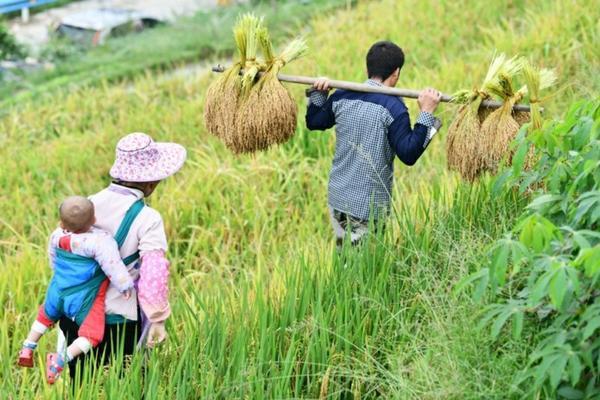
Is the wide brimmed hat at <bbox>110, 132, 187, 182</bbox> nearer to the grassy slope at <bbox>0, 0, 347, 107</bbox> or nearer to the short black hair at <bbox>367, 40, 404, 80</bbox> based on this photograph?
the short black hair at <bbox>367, 40, 404, 80</bbox>

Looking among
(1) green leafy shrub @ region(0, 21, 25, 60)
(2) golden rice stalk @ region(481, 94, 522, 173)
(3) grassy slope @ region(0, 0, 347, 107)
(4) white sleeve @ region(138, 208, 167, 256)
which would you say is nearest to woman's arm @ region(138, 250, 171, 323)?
(4) white sleeve @ region(138, 208, 167, 256)

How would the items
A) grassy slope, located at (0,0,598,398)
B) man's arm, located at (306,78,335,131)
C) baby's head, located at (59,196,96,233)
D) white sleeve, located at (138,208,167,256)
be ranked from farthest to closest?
man's arm, located at (306,78,335,131)
white sleeve, located at (138,208,167,256)
baby's head, located at (59,196,96,233)
grassy slope, located at (0,0,598,398)

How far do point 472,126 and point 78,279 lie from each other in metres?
1.48

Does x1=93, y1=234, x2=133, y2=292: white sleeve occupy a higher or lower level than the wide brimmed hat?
lower

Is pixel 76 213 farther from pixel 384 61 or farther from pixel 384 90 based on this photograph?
pixel 384 61

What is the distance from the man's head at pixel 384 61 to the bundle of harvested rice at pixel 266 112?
0.33 m

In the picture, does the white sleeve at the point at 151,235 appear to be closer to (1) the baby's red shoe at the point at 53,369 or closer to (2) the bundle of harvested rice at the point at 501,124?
(1) the baby's red shoe at the point at 53,369

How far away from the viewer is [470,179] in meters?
3.44

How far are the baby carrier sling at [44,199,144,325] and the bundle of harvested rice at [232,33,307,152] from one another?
584mm

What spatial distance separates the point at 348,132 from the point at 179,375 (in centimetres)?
121

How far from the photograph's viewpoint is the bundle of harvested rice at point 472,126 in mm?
3322

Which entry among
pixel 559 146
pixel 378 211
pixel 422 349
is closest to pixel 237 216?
pixel 378 211

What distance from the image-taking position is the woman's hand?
311 cm

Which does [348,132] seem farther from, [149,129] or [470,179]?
[149,129]
